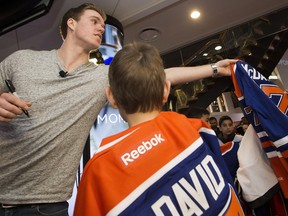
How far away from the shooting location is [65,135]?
1069 mm

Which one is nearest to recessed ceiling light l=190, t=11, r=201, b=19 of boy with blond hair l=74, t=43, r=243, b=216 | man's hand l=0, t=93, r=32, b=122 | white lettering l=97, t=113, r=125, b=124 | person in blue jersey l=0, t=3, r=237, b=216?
white lettering l=97, t=113, r=125, b=124

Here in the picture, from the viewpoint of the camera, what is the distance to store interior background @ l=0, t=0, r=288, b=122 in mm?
3629

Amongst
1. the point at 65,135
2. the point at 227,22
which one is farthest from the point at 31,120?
the point at 227,22

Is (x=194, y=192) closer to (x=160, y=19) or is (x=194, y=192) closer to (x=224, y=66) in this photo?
(x=224, y=66)

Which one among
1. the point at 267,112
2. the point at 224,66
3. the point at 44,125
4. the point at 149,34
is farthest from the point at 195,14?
the point at 44,125

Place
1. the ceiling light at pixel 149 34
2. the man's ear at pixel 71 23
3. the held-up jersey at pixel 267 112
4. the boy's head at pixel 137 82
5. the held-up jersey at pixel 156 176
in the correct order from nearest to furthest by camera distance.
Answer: the held-up jersey at pixel 156 176
the boy's head at pixel 137 82
the held-up jersey at pixel 267 112
the man's ear at pixel 71 23
the ceiling light at pixel 149 34

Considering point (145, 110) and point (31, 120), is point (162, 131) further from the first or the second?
point (31, 120)

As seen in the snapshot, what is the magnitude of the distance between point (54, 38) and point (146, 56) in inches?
136

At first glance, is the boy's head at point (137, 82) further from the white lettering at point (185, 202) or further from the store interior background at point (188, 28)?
the store interior background at point (188, 28)

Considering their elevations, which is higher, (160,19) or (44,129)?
(160,19)

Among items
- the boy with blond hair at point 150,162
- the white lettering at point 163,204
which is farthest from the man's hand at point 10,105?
the white lettering at point 163,204

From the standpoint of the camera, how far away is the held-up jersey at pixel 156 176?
0.65 meters

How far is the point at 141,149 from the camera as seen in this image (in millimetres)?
693

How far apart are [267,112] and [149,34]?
328 centimetres
